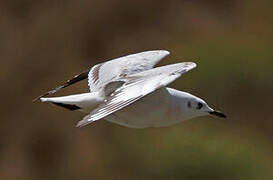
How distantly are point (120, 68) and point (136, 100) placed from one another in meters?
0.91

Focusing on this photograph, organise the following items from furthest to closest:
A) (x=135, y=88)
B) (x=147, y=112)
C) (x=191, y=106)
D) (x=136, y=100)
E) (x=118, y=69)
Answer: (x=118, y=69) → (x=191, y=106) → (x=147, y=112) → (x=135, y=88) → (x=136, y=100)

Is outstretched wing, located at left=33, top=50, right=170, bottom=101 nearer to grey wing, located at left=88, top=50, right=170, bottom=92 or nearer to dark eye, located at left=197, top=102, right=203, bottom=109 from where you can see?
grey wing, located at left=88, top=50, right=170, bottom=92

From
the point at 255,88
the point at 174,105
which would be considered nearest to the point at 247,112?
the point at 255,88

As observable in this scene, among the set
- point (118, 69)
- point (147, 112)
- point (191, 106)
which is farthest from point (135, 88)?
point (118, 69)

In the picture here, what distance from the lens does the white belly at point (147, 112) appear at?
3.96 metres

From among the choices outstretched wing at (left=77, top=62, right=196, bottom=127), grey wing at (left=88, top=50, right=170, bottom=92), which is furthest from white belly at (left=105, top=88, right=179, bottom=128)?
grey wing at (left=88, top=50, right=170, bottom=92)

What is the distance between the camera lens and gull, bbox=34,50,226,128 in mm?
3645

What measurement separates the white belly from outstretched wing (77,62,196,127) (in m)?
0.10

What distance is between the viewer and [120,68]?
4.47 metres

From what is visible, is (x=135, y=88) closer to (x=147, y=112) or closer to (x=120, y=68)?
(x=147, y=112)

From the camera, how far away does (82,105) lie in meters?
4.00
